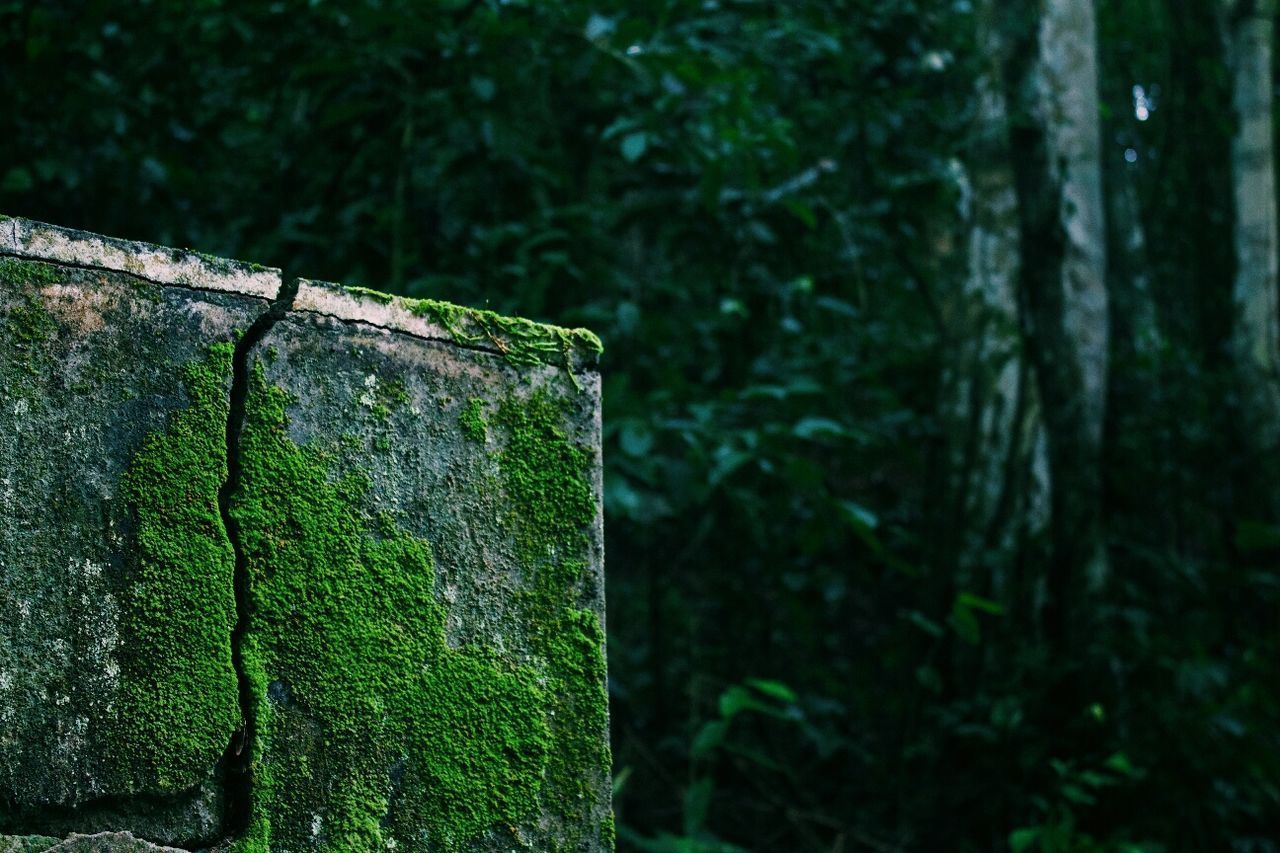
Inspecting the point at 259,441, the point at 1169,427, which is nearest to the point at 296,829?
the point at 259,441

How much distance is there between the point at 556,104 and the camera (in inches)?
158

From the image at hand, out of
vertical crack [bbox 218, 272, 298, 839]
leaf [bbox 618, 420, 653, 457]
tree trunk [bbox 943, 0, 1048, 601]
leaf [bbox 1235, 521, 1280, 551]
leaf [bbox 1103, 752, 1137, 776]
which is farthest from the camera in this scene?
leaf [bbox 1235, 521, 1280, 551]

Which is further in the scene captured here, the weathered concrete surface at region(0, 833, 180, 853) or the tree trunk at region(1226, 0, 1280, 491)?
the tree trunk at region(1226, 0, 1280, 491)

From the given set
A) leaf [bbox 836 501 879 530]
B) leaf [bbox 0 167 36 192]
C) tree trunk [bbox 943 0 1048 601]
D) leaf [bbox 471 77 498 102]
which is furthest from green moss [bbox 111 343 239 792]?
tree trunk [bbox 943 0 1048 601]

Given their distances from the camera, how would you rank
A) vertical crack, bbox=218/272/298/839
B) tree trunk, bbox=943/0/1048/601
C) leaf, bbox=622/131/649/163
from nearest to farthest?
vertical crack, bbox=218/272/298/839, leaf, bbox=622/131/649/163, tree trunk, bbox=943/0/1048/601

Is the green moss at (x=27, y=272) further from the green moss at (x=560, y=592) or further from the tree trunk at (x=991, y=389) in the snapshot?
the tree trunk at (x=991, y=389)

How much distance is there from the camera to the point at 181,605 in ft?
3.35

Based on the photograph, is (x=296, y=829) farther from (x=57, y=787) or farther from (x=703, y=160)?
(x=703, y=160)

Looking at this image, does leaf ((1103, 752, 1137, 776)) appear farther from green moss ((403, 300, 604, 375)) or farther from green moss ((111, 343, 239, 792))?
green moss ((111, 343, 239, 792))

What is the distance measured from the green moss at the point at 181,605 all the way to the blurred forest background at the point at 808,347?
6.28 feet

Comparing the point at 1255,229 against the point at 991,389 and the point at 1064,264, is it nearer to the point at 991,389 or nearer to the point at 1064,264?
the point at 1064,264

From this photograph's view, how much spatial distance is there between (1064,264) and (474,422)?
4.11m

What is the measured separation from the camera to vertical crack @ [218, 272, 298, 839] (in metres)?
1.03

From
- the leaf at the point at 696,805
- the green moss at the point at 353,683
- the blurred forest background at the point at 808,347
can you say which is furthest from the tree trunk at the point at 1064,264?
the green moss at the point at 353,683
